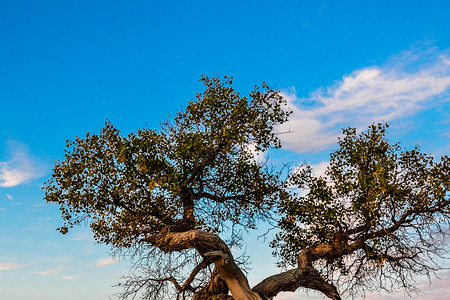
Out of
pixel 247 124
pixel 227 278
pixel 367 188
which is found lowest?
pixel 227 278

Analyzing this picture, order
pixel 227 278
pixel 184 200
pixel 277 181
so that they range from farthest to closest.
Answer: pixel 277 181 < pixel 184 200 < pixel 227 278

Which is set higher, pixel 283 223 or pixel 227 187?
pixel 227 187

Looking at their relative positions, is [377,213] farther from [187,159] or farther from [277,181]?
[187,159]

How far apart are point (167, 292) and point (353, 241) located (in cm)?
897

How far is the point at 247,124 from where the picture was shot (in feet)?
68.8

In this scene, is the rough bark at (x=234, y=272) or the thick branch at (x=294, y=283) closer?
the rough bark at (x=234, y=272)

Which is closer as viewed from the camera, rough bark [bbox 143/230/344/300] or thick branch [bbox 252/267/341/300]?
rough bark [bbox 143/230/344/300]

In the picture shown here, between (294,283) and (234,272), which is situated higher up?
(234,272)

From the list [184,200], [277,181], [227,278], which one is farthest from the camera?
[277,181]

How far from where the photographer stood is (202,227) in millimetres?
20344

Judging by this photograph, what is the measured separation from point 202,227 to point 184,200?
1.55 m

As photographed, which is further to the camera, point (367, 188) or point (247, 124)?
point (247, 124)

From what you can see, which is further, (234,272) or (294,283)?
(294,283)

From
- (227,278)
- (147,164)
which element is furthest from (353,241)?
(147,164)
